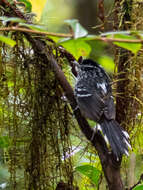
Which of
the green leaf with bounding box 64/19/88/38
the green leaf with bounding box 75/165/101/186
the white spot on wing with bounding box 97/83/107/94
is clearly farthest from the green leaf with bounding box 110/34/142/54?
the white spot on wing with bounding box 97/83/107/94

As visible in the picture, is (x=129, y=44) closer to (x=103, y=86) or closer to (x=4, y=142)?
(x=4, y=142)

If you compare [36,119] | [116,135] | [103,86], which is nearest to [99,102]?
[103,86]

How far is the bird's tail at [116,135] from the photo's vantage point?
1.56 metres

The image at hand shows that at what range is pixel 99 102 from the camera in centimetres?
192

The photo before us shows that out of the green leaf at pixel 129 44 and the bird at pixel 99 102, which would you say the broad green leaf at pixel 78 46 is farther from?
the bird at pixel 99 102

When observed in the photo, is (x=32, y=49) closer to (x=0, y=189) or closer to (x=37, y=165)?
(x=37, y=165)

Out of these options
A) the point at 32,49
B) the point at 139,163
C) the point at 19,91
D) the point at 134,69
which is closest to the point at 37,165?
the point at 19,91

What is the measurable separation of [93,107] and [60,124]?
298mm

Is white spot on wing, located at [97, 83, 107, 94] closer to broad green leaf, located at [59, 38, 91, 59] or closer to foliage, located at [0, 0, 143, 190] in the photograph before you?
foliage, located at [0, 0, 143, 190]

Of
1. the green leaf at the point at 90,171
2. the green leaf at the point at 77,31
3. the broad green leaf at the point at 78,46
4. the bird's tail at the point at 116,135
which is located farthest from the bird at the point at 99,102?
the green leaf at the point at 77,31

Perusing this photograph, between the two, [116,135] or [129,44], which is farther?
[116,135]

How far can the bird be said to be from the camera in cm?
161

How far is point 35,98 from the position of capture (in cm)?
159

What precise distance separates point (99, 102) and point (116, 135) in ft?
0.96
